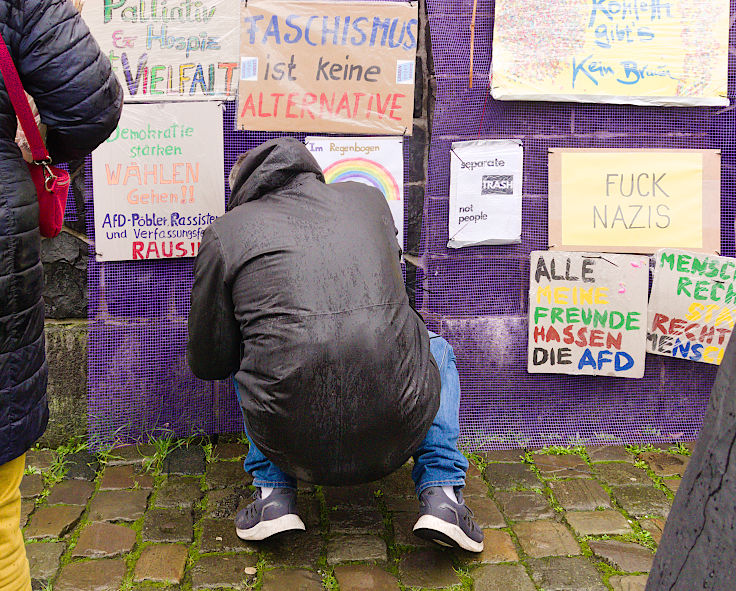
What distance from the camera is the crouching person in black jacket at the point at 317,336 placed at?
2402mm

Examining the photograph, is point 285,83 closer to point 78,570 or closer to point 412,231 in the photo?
point 412,231

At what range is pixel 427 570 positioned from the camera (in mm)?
2662

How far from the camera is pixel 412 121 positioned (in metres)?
3.54

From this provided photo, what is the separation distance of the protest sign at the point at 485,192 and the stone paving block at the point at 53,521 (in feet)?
6.52

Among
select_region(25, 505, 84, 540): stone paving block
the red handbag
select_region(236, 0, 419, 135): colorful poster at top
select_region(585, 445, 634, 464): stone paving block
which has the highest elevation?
select_region(236, 0, 419, 135): colorful poster at top

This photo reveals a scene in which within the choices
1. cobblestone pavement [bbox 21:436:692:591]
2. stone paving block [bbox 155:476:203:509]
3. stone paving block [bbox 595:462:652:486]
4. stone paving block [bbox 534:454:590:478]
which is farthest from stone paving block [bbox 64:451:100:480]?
stone paving block [bbox 595:462:652:486]

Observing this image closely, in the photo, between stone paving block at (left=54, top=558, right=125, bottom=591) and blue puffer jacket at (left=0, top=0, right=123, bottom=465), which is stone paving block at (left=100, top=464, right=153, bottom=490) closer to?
stone paving block at (left=54, top=558, right=125, bottom=591)

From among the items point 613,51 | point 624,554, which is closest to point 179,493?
point 624,554

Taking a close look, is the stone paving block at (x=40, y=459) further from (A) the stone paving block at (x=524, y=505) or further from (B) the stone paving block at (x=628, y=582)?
(B) the stone paving block at (x=628, y=582)

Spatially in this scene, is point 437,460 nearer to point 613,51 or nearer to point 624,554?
point 624,554

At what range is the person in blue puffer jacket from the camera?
6.20 feet

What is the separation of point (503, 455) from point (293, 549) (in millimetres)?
1206

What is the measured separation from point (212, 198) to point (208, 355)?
1.01 metres

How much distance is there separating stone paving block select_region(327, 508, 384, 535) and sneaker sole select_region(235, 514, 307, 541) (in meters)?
0.22
